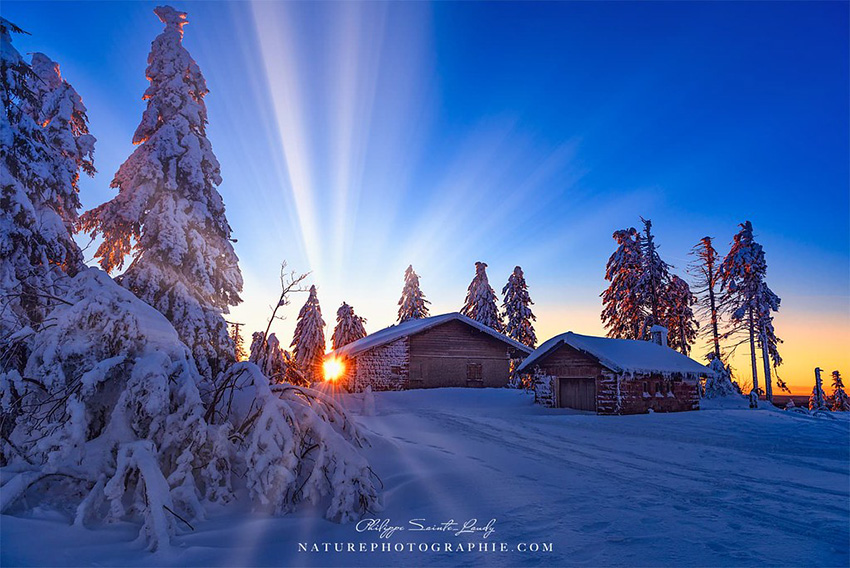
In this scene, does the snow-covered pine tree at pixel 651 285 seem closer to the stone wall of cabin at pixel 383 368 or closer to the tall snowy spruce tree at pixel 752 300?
the tall snowy spruce tree at pixel 752 300

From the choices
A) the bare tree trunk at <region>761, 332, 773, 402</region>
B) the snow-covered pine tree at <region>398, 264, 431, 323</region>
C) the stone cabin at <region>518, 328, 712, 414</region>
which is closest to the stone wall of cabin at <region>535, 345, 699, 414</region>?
the stone cabin at <region>518, 328, 712, 414</region>

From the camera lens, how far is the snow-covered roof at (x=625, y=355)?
20.0 meters

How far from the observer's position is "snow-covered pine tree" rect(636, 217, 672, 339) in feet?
114

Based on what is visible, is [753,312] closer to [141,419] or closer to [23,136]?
[141,419]

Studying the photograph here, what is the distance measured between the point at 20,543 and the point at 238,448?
2393 mm

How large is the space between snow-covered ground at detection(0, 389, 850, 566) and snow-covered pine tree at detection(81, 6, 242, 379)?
764 cm

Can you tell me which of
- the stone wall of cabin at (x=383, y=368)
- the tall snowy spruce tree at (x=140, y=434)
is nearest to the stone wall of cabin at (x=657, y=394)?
the stone wall of cabin at (x=383, y=368)

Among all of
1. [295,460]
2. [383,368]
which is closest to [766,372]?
[383,368]

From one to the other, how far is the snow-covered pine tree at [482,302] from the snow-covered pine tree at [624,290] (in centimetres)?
1099

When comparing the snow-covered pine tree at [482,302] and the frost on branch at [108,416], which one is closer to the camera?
the frost on branch at [108,416]

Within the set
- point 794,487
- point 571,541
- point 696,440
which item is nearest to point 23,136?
point 571,541

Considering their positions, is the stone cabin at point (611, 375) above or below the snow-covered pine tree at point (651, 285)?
below

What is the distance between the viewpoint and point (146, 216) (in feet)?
44.7

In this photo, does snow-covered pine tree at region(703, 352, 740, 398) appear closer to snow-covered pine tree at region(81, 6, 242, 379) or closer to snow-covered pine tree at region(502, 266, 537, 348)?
snow-covered pine tree at region(502, 266, 537, 348)
